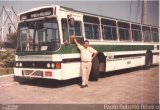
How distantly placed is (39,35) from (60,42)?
56.0 inches

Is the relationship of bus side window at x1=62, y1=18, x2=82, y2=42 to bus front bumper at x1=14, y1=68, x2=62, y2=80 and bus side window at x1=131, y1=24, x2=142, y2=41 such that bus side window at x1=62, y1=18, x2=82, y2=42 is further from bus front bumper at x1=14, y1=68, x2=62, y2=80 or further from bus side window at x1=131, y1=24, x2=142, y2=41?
bus side window at x1=131, y1=24, x2=142, y2=41

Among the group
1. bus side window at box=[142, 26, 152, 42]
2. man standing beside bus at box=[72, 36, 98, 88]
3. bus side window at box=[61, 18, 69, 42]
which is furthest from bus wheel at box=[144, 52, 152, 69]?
bus side window at box=[61, 18, 69, 42]

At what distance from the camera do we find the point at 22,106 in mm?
7312

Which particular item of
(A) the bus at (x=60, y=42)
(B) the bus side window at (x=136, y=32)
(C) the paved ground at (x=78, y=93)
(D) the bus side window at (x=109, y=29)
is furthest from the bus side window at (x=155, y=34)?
(C) the paved ground at (x=78, y=93)

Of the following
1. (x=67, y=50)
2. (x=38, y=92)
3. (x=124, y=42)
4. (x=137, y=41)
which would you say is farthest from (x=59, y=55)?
(x=137, y=41)

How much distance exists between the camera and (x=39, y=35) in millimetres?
A: 10695

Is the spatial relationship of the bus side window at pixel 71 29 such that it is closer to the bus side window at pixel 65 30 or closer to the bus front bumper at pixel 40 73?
the bus side window at pixel 65 30

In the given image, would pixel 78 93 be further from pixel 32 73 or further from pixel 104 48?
pixel 104 48

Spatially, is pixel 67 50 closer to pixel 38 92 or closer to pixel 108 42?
pixel 38 92

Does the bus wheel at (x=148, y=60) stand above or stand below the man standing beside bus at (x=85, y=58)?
below

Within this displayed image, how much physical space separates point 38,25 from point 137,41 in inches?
290

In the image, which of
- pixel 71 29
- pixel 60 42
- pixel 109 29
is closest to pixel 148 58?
pixel 109 29

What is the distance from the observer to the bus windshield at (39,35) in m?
9.91

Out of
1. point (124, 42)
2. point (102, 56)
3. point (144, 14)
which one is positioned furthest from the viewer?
point (144, 14)
